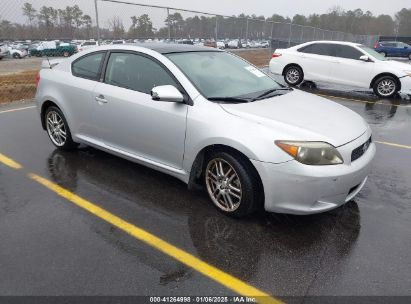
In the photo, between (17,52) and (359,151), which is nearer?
(359,151)

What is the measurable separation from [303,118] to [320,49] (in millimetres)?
9044

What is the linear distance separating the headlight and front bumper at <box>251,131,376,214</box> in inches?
2.0

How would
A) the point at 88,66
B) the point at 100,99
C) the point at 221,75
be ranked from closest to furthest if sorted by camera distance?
the point at 221,75 → the point at 100,99 → the point at 88,66

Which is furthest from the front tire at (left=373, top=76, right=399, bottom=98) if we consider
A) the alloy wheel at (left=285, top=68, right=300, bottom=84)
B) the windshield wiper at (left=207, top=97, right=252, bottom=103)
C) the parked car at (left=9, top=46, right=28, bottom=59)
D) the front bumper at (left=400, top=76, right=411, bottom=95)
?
the parked car at (left=9, top=46, right=28, bottom=59)

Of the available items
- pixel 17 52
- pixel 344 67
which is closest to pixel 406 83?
pixel 344 67

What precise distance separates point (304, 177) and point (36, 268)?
2226 mm

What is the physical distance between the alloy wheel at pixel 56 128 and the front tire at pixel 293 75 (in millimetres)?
8746

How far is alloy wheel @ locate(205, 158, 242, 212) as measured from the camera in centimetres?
358

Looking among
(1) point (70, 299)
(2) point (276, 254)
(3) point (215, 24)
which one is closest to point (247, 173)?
(2) point (276, 254)

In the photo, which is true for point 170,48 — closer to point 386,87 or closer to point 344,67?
point 344,67

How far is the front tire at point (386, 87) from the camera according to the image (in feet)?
35.0

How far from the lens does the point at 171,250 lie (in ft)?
10.4

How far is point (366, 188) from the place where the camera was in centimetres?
443

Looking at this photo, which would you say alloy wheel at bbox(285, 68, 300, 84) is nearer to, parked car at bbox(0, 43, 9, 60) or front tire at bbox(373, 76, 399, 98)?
front tire at bbox(373, 76, 399, 98)
